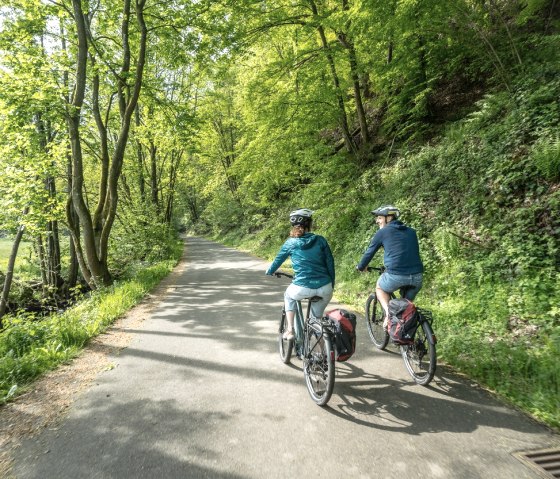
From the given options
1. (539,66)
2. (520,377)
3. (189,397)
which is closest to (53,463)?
(189,397)

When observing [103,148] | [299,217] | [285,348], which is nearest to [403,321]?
[285,348]

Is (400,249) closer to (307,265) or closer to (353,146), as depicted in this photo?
(307,265)

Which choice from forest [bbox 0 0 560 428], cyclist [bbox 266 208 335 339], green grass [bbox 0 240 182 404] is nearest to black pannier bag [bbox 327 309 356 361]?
cyclist [bbox 266 208 335 339]

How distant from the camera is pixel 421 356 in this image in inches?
161

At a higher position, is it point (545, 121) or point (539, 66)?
point (539, 66)

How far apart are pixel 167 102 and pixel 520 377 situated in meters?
12.8

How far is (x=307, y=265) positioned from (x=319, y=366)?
120 centimetres

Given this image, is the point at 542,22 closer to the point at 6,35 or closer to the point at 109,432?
the point at 109,432

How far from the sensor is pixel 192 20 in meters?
10.4

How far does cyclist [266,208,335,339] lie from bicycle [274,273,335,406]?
0.11m

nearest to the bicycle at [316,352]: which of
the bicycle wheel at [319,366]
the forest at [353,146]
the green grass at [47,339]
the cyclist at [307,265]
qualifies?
the bicycle wheel at [319,366]

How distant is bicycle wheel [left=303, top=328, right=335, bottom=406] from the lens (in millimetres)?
3475

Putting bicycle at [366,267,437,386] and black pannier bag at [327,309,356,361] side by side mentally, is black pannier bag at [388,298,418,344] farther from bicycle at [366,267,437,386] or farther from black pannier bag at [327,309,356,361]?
black pannier bag at [327,309,356,361]

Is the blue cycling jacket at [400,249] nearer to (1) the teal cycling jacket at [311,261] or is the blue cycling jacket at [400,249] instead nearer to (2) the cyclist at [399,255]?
(2) the cyclist at [399,255]
